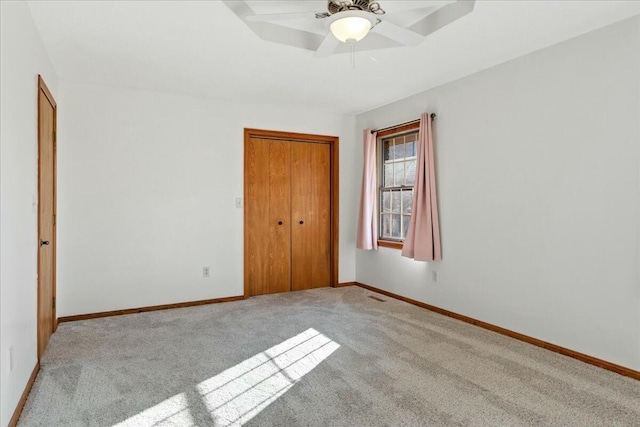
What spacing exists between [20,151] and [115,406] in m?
1.55

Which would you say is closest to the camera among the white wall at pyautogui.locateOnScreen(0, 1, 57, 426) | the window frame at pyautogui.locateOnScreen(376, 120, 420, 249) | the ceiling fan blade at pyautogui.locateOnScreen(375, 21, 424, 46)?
the white wall at pyautogui.locateOnScreen(0, 1, 57, 426)

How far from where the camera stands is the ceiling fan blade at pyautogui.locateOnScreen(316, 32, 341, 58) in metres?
2.70

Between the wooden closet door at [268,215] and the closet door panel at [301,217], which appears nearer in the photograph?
the wooden closet door at [268,215]

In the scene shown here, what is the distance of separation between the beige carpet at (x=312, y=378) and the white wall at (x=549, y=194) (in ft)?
1.03

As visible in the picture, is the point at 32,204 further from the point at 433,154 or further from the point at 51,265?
the point at 433,154

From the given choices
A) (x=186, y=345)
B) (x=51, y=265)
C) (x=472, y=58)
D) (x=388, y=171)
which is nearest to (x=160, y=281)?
(x=51, y=265)

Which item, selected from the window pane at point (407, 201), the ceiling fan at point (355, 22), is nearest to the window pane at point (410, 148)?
the window pane at point (407, 201)

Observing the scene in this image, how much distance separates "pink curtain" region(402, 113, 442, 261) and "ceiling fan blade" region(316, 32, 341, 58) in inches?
64.3

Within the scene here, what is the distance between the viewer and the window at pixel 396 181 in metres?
4.66

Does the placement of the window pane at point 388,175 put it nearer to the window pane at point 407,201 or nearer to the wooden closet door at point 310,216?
the window pane at point 407,201

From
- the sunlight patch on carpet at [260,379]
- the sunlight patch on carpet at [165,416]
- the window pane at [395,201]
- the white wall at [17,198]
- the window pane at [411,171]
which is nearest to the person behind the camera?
the white wall at [17,198]

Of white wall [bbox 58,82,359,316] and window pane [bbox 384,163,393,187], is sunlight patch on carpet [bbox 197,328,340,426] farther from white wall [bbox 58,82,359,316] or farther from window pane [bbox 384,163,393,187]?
window pane [bbox 384,163,393,187]

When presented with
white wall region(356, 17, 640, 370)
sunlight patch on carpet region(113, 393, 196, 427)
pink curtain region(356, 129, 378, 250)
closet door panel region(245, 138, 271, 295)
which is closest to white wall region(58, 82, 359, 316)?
closet door panel region(245, 138, 271, 295)

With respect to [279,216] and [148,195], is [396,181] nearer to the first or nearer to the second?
[279,216]
